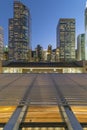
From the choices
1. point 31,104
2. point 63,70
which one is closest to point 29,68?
point 63,70

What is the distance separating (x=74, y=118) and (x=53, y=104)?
323 cm

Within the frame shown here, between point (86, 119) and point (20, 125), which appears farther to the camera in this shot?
point (86, 119)

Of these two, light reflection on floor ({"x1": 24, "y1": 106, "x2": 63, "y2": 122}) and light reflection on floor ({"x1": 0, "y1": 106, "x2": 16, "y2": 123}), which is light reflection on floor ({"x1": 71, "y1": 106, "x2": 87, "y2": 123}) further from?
light reflection on floor ({"x1": 0, "y1": 106, "x2": 16, "y2": 123})

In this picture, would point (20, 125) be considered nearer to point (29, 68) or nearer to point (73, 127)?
point (73, 127)

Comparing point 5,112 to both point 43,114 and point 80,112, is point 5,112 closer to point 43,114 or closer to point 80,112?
point 43,114

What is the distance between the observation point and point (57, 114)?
1079 cm

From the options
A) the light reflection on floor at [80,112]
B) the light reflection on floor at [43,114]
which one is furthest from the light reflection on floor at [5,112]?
the light reflection on floor at [80,112]

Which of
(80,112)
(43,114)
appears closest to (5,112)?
(43,114)

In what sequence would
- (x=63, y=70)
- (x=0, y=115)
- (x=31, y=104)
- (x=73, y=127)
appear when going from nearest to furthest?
(x=73, y=127)
(x=0, y=115)
(x=31, y=104)
(x=63, y=70)

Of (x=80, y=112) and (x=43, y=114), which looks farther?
(x=80, y=112)

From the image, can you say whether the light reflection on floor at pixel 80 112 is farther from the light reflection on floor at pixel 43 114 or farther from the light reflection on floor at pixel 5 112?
the light reflection on floor at pixel 5 112

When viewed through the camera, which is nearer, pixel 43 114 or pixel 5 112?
pixel 43 114

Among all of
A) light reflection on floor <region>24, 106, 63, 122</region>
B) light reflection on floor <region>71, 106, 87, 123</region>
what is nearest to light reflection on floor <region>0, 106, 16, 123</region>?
light reflection on floor <region>24, 106, 63, 122</region>

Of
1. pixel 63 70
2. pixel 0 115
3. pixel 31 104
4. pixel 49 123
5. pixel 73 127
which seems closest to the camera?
pixel 73 127
